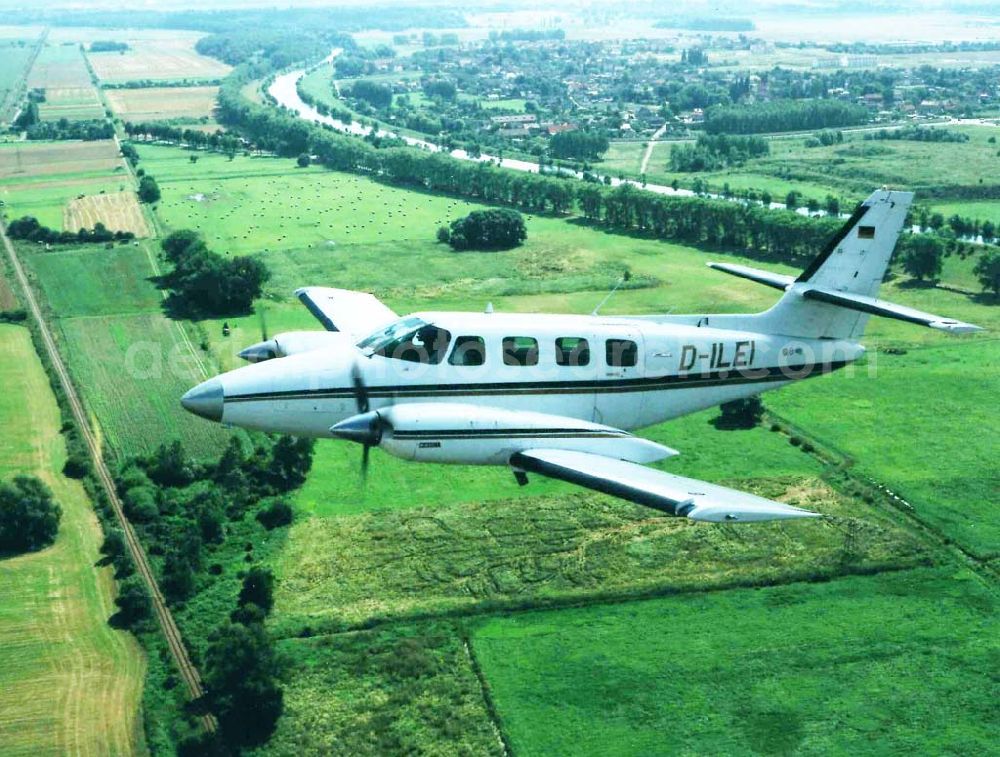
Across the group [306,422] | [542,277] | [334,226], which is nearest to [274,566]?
[306,422]

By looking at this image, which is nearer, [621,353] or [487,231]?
[621,353]

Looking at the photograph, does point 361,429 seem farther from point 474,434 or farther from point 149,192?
point 149,192

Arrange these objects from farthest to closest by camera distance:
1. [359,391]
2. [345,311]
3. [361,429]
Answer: [345,311], [359,391], [361,429]

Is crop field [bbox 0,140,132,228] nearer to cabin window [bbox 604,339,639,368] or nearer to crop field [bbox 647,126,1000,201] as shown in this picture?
crop field [bbox 647,126,1000,201]

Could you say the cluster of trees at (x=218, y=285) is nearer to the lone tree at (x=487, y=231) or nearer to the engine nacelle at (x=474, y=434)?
the lone tree at (x=487, y=231)

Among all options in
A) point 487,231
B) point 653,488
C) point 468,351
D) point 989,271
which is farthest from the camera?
point 487,231

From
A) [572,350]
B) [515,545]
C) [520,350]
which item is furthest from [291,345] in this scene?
[515,545]

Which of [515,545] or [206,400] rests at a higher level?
[206,400]
